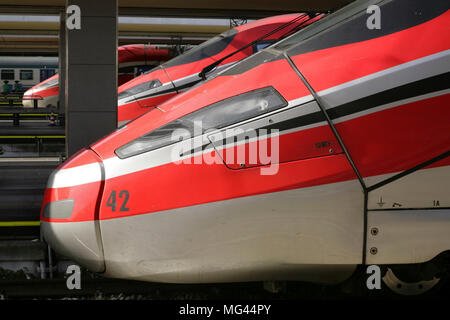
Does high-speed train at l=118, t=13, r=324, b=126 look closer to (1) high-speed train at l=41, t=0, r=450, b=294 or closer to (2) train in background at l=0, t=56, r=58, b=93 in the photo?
(1) high-speed train at l=41, t=0, r=450, b=294

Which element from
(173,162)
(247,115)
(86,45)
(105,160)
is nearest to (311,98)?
(247,115)

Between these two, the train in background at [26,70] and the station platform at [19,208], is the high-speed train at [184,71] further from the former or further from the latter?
the train in background at [26,70]

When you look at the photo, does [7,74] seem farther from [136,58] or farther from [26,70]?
[136,58]

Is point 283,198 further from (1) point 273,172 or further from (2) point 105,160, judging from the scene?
(2) point 105,160

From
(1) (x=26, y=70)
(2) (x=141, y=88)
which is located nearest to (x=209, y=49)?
(2) (x=141, y=88)

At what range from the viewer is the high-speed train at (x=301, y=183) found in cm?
252

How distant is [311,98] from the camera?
2578mm

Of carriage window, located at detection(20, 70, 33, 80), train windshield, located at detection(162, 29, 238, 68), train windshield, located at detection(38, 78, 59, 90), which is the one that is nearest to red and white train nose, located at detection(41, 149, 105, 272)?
train windshield, located at detection(162, 29, 238, 68)

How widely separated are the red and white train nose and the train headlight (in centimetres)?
20

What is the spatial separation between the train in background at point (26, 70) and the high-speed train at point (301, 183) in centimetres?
2250

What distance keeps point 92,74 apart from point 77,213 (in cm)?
330

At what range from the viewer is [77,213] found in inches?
104

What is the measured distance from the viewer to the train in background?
2352cm

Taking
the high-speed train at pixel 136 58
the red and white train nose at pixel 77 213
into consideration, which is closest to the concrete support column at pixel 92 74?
the red and white train nose at pixel 77 213
